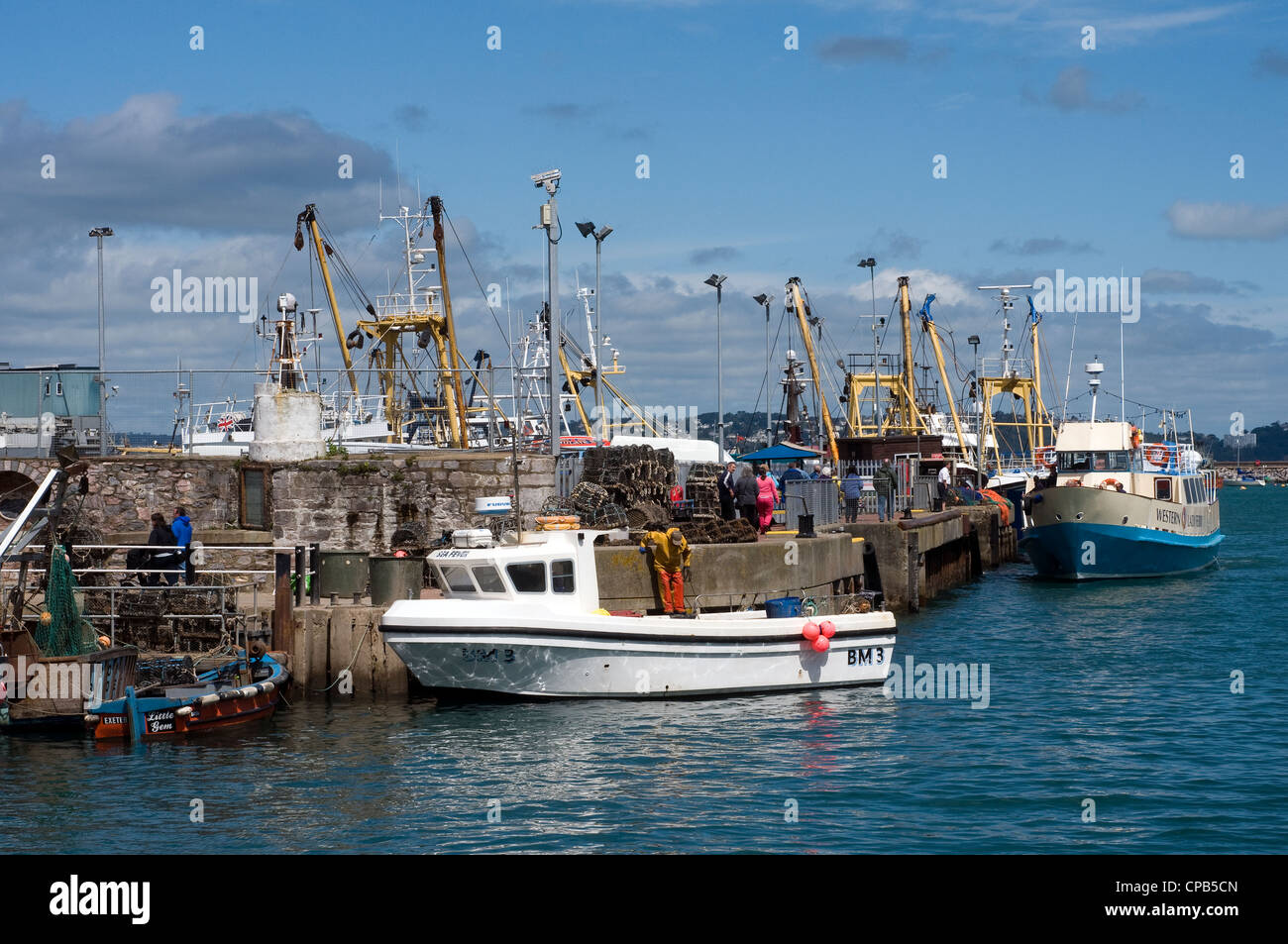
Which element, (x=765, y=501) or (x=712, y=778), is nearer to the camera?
(x=712, y=778)

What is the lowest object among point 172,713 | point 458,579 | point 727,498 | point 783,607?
point 172,713

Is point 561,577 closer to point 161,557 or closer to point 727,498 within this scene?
point 161,557

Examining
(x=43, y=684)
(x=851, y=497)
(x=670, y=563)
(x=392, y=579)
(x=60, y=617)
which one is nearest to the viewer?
(x=43, y=684)

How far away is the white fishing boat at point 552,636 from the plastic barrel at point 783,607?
1.28 ft

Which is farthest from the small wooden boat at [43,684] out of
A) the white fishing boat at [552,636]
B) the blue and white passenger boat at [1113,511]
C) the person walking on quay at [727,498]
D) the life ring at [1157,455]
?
the life ring at [1157,455]

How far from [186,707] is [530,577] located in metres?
4.61

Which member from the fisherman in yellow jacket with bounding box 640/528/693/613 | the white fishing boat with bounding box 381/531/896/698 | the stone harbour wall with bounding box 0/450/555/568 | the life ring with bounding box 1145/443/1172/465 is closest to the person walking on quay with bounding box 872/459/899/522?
the life ring with bounding box 1145/443/1172/465

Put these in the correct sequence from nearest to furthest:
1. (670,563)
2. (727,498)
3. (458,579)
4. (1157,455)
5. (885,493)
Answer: (458,579)
(670,563)
(727,498)
(885,493)
(1157,455)

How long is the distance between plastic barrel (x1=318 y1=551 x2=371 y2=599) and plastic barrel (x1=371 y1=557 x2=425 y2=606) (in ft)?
2.17

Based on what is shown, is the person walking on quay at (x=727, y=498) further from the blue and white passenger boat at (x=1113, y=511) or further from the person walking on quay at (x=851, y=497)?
the blue and white passenger boat at (x=1113, y=511)

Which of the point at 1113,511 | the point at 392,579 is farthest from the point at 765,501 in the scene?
the point at 1113,511

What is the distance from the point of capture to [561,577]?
17578mm

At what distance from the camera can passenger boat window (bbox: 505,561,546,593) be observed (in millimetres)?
17438
